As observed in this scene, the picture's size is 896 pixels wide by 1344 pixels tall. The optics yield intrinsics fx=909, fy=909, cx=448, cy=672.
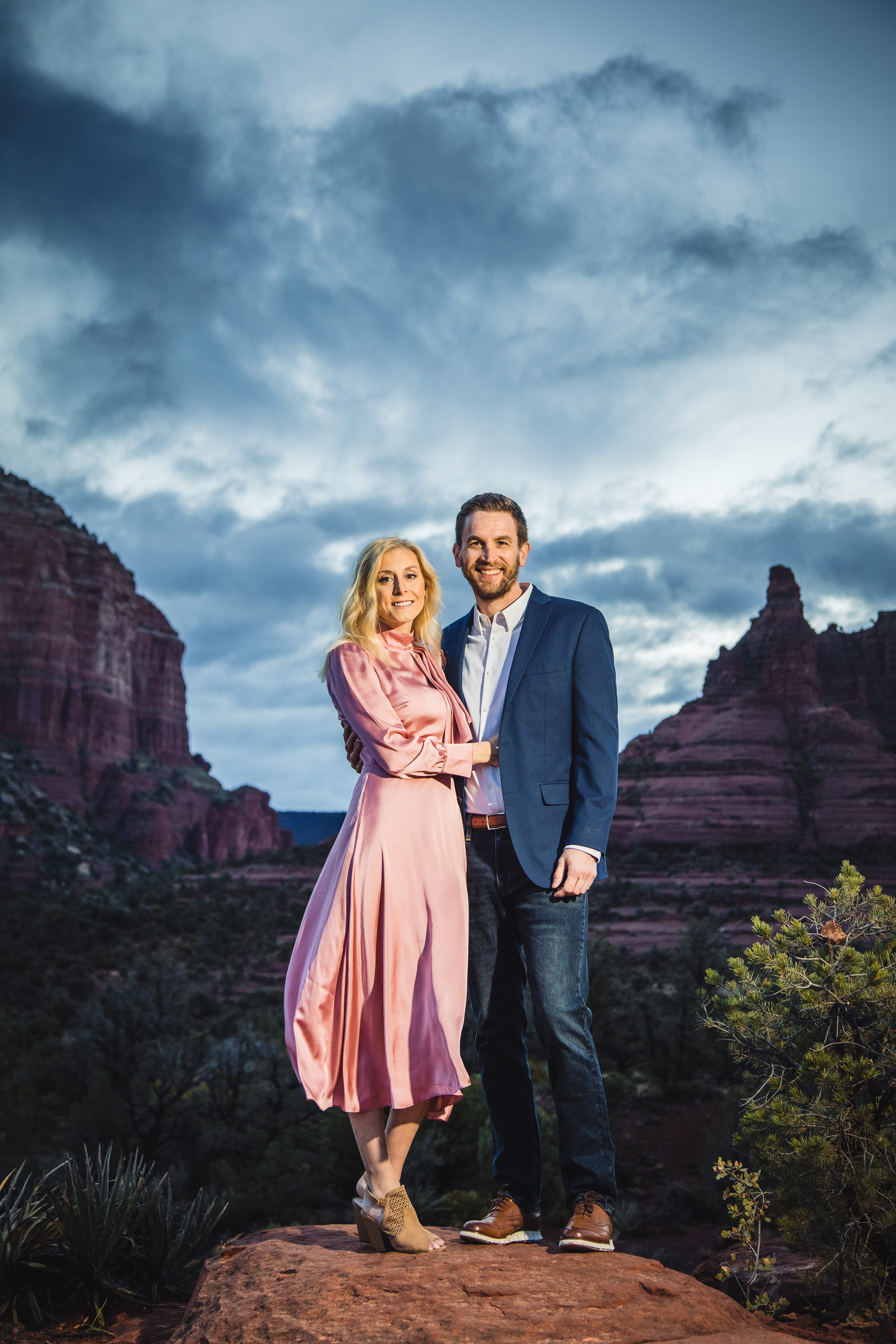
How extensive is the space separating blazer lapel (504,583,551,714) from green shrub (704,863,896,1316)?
124cm

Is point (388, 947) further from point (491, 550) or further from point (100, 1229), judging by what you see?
point (100, 1229)

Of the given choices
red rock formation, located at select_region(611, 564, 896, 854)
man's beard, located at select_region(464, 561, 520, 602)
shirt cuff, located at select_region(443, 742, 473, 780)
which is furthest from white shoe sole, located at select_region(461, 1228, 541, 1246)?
red rock formation, located at select_region(611, 564, 896, 854)

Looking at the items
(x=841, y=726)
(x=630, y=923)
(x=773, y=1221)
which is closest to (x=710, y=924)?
(x=630, y=923)

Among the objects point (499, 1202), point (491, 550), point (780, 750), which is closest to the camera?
point (499, 1202)

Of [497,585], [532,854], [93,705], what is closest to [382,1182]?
[532,854]

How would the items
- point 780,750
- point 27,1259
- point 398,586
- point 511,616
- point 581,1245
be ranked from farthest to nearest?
point 780,750, point 27,1259, point 511,616, point 398,586, point 581,1245

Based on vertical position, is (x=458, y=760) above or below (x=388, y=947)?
above

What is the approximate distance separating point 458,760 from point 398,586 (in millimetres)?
684

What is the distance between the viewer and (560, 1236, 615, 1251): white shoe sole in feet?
9.49

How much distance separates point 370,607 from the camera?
3340 millimetres

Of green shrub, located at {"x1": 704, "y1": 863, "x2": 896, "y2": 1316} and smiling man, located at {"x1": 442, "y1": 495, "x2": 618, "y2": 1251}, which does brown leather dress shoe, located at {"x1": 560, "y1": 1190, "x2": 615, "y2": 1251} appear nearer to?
smiling man, located at {"x1": 442, "y1": 495, "x2": 618, "y2": 1251}

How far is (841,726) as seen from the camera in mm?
55344

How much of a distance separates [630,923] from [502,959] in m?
31.6

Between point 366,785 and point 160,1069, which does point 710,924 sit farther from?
point 366,785
